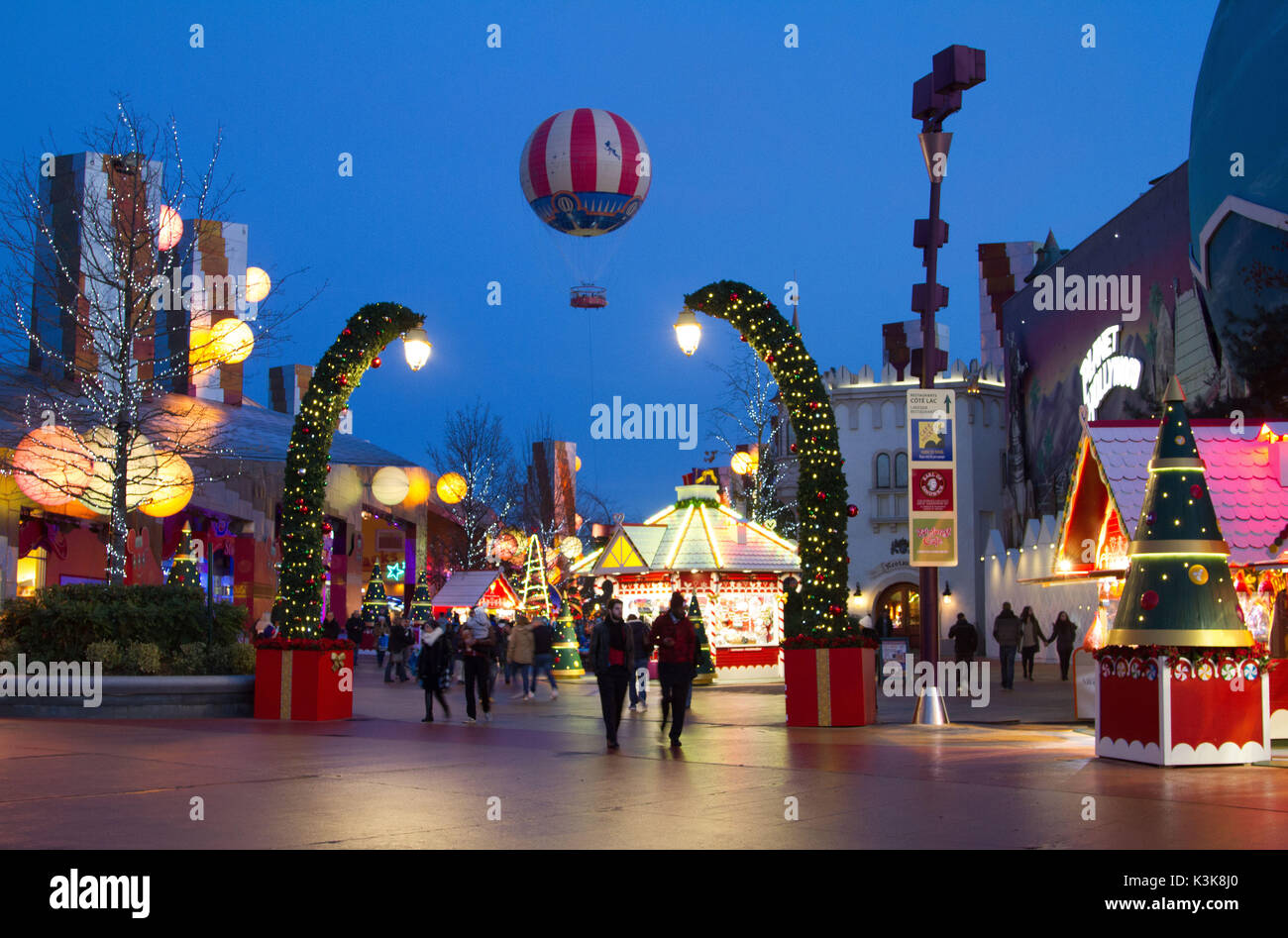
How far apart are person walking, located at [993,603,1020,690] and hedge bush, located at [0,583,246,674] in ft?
47.6

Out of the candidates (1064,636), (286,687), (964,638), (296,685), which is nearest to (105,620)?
(286,687)

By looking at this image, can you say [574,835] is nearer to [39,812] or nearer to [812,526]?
[39,812]

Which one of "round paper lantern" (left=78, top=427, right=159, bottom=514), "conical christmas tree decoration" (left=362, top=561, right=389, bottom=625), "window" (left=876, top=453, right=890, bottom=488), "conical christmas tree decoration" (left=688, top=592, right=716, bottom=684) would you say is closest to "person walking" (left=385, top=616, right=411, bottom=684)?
"conical christmas tree decoration" (left=688, top=592, right=716, bottom=684)

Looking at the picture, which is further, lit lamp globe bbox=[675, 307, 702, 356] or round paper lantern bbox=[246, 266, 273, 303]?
round paper lantern bbox=[246, 266, 273, 303]

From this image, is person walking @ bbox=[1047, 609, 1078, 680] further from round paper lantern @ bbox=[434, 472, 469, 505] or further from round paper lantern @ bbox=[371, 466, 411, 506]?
round paper lantern @ bbox=[434, 472, 469, 505]

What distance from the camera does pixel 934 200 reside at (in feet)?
59.8

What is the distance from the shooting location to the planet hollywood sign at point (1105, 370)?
36500 mm

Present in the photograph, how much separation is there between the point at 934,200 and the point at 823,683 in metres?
6.87

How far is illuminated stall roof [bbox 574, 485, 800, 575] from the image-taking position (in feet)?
107

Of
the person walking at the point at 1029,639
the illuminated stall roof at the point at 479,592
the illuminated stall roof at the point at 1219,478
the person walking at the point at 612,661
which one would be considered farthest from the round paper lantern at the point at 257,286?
the person walking at the point at 1029,639

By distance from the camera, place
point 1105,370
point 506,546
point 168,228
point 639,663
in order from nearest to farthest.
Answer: point 639,663
point 168,228
point 1105,370
point 506,546

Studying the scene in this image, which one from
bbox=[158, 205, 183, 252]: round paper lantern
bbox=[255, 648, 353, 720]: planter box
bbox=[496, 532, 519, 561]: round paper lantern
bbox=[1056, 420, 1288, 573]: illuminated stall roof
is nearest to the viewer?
bbox=[1056, 420, 1288, 573]: illuminated stall roof

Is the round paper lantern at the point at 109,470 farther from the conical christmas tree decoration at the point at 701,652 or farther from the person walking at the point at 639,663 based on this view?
the conical christmas tree decoration at the point at 701,652

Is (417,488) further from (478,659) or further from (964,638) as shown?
(478,659)
